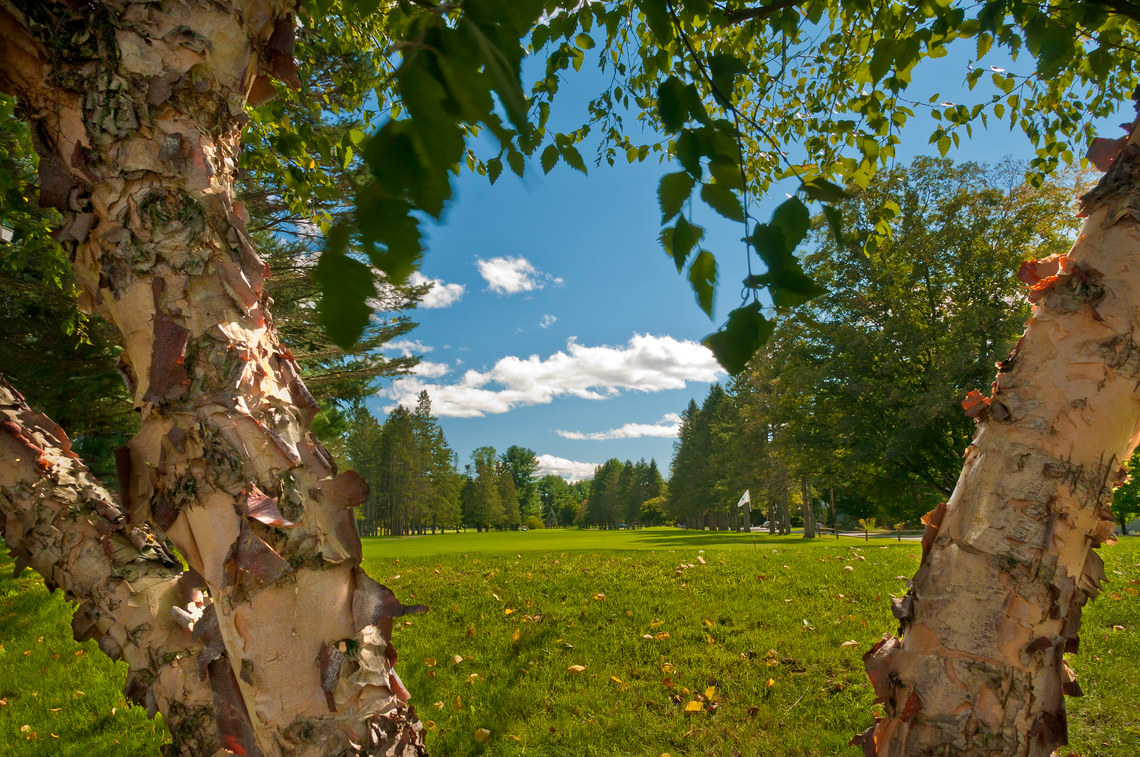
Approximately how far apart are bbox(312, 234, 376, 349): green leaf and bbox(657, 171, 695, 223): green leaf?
561 mm

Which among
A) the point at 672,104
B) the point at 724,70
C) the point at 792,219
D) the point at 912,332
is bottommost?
the point at 792,219

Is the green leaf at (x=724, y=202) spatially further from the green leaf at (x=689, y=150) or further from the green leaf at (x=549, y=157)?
the green leaf at (x=549, y=157)

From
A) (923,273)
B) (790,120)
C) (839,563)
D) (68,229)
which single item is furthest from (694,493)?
(68,229)

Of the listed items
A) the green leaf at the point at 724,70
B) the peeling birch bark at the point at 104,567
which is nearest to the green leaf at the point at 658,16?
the green leaf at the point at 724,70

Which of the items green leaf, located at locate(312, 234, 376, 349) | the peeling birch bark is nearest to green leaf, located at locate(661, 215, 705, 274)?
green leaf, located at locate(312, 234, 376, 349)

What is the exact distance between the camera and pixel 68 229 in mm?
1049

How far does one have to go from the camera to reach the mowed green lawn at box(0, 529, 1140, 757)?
10.2 feet

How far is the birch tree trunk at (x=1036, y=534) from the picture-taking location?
3.16ft

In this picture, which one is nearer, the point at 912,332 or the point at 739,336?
the point at 739,336

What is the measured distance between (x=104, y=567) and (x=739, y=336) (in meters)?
1.81

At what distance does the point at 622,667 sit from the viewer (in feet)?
12.9

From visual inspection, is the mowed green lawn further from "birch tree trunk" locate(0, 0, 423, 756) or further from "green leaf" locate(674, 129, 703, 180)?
"green leaf" locate(674, 129, 703, 180)

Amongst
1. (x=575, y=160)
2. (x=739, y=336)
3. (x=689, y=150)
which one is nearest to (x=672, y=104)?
(x=689, y=150)

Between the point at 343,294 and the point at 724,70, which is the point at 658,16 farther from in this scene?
the point at 343,294
